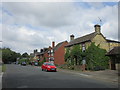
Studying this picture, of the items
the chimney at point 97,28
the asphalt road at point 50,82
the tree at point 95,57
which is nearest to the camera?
the asphalt road at point 50,82

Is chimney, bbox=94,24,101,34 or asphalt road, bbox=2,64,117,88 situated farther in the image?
chimney, bbox=94,24,101,34

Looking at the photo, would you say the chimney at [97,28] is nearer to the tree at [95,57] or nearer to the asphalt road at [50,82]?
the tree at [95,57]

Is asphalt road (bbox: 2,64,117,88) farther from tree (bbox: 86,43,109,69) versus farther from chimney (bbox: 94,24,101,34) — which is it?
chimney (bbox: 94,24,101,34)

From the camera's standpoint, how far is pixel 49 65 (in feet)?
88.2

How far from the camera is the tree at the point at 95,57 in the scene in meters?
29.2

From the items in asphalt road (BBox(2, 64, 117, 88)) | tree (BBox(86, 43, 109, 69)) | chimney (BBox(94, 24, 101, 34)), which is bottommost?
asphalt road (BBox(2, 64, 117, 88))

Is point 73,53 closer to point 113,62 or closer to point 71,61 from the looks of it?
point 71,61

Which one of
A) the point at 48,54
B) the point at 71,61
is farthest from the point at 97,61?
the point at 48,54

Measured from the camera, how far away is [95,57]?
2945cm

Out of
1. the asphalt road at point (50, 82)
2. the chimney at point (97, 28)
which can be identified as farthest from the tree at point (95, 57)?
the asphalt road at point (50, 82)

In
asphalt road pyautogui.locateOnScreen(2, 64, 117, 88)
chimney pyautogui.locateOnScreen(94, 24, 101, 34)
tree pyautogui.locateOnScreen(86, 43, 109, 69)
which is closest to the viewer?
asphalt road pyautogui.locateOnScreen(2, 64, 117, 88)

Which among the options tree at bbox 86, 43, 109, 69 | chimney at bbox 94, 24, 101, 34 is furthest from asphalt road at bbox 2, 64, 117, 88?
chimney at bbox 94, 24, 101, 34

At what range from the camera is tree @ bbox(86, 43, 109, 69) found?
2925 centimetres

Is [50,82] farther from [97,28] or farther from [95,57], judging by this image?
[97,28]
